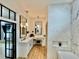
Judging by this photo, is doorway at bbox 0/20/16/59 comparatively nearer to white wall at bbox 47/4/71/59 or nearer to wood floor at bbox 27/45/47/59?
wood floor at bbox 27/45/47/59

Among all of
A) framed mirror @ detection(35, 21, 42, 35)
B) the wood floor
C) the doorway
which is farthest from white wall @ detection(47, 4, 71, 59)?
framed mirror @ detection(35, 21, 42, 35)

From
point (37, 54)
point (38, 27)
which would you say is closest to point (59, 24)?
point (37, 54)

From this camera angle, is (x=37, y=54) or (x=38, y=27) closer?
(x=37, y=54)

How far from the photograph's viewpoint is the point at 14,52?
5.15 m

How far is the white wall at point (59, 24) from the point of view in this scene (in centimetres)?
439

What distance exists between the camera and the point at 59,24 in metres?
4.45

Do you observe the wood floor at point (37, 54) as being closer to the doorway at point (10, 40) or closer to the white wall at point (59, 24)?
the doorway at point (10, 40)

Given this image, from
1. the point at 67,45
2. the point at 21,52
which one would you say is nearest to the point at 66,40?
the point at 67,45

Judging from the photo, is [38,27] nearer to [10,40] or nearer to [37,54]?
[37,54]

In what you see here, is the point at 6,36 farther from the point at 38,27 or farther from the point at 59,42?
the point at 38,27

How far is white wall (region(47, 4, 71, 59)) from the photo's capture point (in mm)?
4395

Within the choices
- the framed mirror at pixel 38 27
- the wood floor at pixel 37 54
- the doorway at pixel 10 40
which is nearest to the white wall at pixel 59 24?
the wood floor at pixel 37 54

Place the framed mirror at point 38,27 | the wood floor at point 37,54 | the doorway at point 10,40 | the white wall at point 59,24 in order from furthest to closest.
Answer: the framed mirror at point 38,27 < the wood floor at point 37,54 < the doorway at point 10,40 < the white wall at point 59,24

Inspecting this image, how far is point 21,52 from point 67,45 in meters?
2.44
